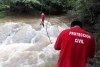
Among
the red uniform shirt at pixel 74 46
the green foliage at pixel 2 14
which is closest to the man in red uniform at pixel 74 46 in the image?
the red uniform shirt at pixel 74 46

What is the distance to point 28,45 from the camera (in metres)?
10.4

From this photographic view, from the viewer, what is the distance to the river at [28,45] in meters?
8.12

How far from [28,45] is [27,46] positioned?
22cm

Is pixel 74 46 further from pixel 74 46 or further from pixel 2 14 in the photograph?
pixel 2 14

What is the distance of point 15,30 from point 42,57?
4.37 m

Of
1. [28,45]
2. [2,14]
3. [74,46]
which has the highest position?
[74,46]

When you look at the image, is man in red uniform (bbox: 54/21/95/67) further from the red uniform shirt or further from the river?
the river

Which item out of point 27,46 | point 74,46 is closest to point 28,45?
point 27,46

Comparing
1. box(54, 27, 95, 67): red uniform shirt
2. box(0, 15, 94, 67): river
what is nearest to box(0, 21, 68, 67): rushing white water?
box(0, 15, 94, 67): river

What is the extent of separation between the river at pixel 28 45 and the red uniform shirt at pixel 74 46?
5009mm

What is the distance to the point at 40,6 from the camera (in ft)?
66.1

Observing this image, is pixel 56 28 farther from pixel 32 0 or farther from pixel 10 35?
pixel 32 0

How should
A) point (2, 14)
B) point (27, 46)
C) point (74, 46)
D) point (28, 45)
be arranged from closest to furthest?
point (74, 46), point (27, 46), point (28, 45), point (2, 14)

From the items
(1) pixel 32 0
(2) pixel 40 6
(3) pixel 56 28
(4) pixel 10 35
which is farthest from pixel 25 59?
(2) pixel 40 6
